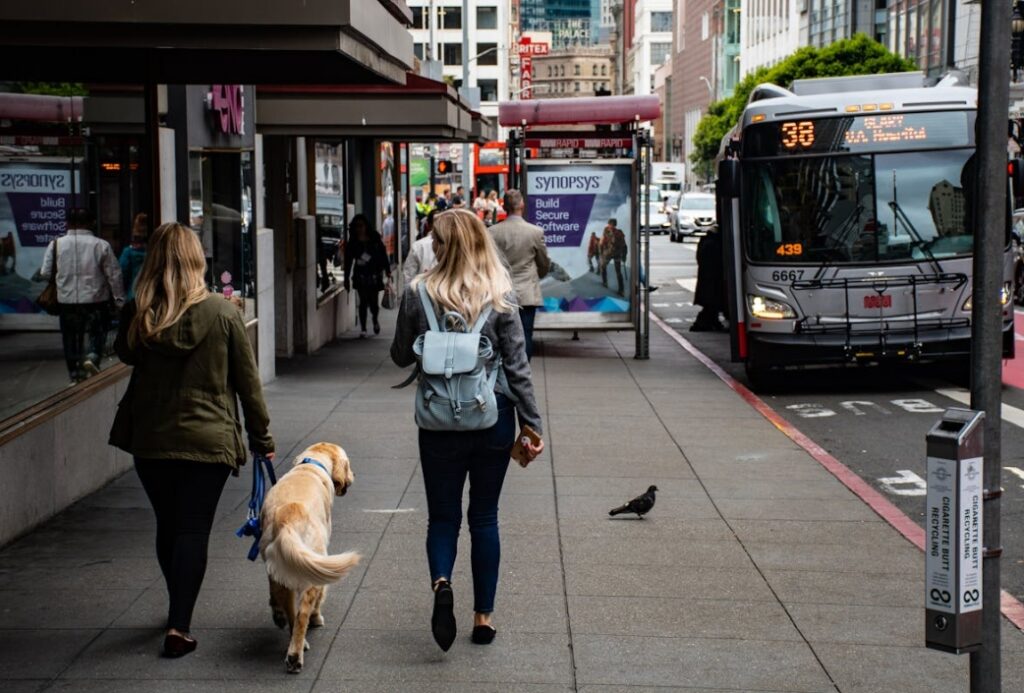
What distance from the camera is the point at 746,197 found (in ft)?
50.4

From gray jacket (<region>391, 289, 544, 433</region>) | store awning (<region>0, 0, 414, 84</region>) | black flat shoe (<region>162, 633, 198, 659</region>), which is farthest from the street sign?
store awning (<region>0, 0, 414, 84</region>)

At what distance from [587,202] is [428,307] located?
12.6m

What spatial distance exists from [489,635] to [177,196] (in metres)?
6.65

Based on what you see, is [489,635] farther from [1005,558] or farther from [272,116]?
[272,116]

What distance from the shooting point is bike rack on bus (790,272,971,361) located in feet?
48.0

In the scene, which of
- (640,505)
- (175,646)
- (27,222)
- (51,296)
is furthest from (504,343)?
(51,296)

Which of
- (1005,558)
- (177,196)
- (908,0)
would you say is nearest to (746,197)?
(177,196)

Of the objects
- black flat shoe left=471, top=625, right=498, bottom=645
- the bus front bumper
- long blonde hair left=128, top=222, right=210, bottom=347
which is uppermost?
long blonde hair left=128, top=222, right=210, bottom=347

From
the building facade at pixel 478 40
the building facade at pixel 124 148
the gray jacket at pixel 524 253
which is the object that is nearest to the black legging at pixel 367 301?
the building facade at pixel 124 148

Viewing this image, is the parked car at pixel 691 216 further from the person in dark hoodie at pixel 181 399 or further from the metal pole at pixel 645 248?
the person in dark hoodie at pixel 181 399

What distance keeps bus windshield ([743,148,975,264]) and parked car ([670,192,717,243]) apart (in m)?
42.7

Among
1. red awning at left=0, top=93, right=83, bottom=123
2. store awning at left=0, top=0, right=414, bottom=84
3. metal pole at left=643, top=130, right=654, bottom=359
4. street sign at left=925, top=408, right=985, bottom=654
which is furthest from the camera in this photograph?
metal pole at left=643, top=130, right=654, bottom=359

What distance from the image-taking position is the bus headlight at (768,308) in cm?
1489

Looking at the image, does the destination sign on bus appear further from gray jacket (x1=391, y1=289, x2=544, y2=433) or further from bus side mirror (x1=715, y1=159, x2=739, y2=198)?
gray jacket (x1=391, y1=289, x2=544, y2=433)
